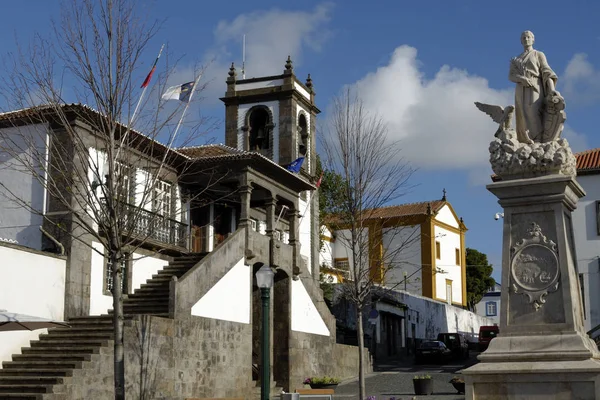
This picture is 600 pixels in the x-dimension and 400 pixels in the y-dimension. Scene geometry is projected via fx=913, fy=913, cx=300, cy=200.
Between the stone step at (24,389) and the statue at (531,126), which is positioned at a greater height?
the statue at (531,126)

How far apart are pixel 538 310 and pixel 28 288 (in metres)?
13.7

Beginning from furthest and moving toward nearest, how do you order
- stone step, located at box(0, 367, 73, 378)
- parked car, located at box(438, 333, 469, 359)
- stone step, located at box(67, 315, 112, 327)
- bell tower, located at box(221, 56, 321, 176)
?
parked car, located at box(438, 333, 469, 359), bell tower, located at box(221, 56, 321, 176), stone step, located at box(67, 315, 112, 327), stone step, located at box(0, 367, 73, 378)

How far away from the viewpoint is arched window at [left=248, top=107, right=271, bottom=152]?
113 ft

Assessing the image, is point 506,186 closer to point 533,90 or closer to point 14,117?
point 533,90

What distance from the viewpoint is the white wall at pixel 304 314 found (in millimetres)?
29500

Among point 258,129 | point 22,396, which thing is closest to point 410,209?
point 258,129

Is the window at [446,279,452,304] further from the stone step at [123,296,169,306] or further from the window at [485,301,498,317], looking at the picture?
the stone step at [123,296,169,306]

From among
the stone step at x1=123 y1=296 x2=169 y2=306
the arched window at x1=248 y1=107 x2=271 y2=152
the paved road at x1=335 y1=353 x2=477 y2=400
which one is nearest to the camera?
the stone step at x1=123 y1=296 x2=169 y2=306

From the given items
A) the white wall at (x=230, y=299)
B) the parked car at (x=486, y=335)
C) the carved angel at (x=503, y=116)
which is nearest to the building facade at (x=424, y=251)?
the parked car at (x=486, y=335)

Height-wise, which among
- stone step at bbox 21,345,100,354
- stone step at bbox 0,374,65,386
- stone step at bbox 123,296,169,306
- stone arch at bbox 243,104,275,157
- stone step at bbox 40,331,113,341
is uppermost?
stone arch at bbox 243,104,275,157

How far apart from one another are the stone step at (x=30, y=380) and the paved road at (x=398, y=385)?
7.39 meters

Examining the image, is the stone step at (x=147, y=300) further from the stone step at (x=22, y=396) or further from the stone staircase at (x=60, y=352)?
the stone step at (x=22, y=396)

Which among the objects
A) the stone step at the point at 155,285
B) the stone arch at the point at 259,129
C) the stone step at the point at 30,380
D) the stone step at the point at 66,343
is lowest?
the stone step at the point at 30,380

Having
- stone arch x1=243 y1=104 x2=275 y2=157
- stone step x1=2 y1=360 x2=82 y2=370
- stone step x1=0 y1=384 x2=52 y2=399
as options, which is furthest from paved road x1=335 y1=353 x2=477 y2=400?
stone arch x1=243 y1=104 x2=275 y2=157
